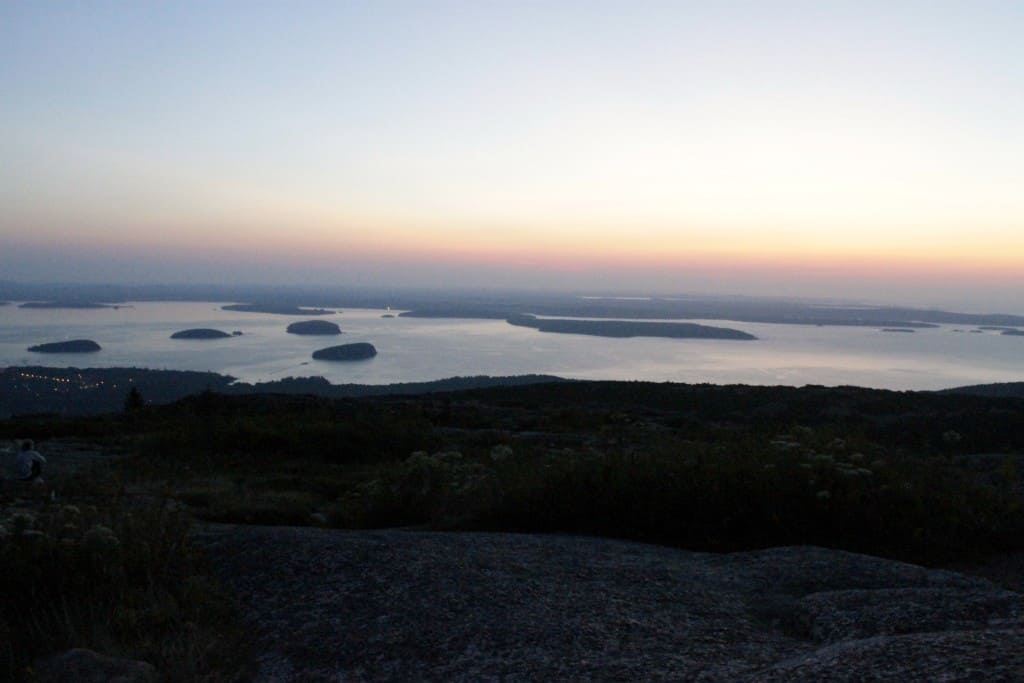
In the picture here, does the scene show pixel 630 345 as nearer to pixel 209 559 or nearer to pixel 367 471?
pixel 367 471

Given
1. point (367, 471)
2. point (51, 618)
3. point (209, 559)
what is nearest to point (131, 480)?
point (367, 471)

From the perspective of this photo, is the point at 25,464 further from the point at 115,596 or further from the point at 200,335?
the point at 200,335

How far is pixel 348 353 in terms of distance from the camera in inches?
3570

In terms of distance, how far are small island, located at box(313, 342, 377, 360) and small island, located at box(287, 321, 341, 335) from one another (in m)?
32.9

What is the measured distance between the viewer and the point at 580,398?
24984 millimetres

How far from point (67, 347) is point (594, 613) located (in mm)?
107829

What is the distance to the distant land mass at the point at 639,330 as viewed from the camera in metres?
121

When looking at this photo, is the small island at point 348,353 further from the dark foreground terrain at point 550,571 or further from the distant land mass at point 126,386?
the dark foreground terrain at point 550,571

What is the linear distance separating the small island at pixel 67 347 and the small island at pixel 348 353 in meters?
30.6

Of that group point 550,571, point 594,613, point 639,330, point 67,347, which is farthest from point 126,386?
point 639,330

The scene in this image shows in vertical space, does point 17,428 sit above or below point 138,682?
below

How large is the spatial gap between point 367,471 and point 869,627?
8970mm

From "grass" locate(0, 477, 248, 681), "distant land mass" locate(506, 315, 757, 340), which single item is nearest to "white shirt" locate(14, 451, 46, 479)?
"grass" locate(0, 477, 248, 681)

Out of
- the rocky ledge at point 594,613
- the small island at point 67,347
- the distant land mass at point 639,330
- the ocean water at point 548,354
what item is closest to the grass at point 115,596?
the rocky ledge at point 594,613
